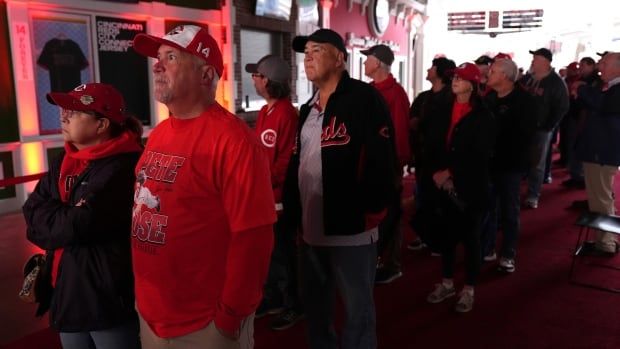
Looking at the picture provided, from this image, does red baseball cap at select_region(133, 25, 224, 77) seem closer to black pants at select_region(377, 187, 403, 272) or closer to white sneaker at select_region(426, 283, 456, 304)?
black pants at select_region(377, 187, 403, 272)

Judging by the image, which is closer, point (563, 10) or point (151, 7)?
point (151, 7)

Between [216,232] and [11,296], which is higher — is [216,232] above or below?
above

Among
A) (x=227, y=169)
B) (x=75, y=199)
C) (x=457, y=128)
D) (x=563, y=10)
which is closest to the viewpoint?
(x=227, y=169)

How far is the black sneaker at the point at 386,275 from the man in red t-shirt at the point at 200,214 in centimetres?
248

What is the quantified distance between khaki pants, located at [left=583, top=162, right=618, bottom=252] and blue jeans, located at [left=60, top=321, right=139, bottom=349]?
4.07m

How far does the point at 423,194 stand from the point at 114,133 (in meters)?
2.28

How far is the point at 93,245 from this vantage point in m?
1.76

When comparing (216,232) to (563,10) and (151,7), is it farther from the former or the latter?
(563,10)

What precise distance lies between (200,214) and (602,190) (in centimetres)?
411

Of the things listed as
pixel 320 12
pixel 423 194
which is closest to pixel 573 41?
pixel 320 12

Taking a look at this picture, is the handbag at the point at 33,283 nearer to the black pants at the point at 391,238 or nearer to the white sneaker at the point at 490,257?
the black pants at the point at 391,238

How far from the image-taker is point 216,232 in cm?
149

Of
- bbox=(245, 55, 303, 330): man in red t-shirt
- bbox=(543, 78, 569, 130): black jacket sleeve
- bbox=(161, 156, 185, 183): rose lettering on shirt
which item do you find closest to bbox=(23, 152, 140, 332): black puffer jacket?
bbox=(161, 156, 185, 183): rose lettering on shirt

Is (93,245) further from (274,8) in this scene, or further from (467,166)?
(274,8)
